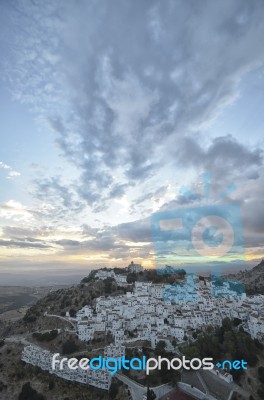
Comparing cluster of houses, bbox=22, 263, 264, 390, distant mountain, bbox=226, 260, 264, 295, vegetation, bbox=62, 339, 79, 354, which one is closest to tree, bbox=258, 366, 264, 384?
cluster of houses, bbox=22, 263, 264, 390

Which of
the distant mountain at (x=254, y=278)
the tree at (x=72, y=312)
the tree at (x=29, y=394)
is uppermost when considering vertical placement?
the distant mountain at (x=254, y=278)

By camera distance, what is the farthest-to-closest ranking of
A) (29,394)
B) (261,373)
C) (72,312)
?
(72,312), (29,394), (261,373)

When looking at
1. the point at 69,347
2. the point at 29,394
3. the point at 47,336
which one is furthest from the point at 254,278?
the point at 29,394

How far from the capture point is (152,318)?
48.1 m

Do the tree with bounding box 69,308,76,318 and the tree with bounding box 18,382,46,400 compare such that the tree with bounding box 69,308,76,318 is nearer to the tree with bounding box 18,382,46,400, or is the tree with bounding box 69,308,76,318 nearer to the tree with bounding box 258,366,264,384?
the tree with bounding box 18,382,46,400

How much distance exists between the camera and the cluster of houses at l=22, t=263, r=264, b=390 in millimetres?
38959

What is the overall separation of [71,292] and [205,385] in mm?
47356

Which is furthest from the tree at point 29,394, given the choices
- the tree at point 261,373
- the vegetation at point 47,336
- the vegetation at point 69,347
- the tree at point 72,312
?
the tree at point 261,373

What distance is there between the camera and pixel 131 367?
120 ft

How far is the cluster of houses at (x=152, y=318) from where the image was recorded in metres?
39.0

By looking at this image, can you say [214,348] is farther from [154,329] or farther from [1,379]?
[1,379]

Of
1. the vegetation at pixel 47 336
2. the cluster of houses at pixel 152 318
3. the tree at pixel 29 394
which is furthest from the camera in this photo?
the vegetation at pixel 47 336

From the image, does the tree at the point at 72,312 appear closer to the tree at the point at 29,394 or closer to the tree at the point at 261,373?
the tree at the point at 29,394

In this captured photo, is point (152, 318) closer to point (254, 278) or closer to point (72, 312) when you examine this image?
point (72, 312)
